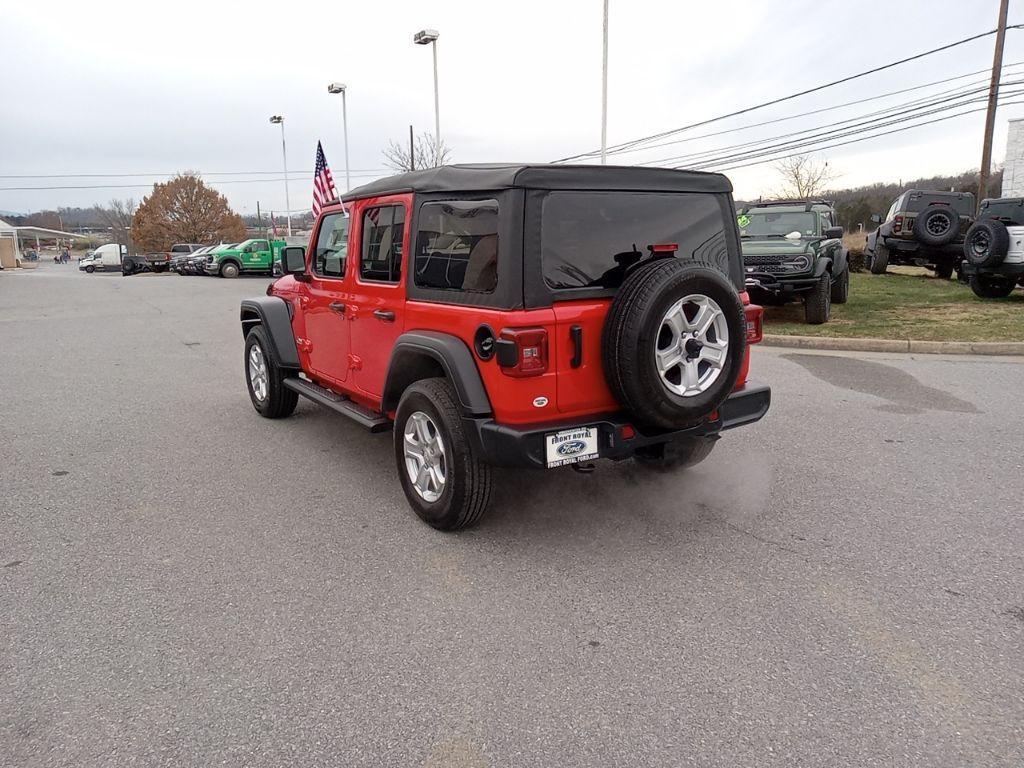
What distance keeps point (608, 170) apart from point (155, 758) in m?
3.13

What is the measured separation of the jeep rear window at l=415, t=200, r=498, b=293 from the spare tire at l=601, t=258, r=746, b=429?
0.68m

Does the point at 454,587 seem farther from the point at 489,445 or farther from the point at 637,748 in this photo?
the point at 637,748

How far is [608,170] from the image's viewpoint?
3650 mm

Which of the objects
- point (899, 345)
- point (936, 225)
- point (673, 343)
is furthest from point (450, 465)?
point (936, 225)

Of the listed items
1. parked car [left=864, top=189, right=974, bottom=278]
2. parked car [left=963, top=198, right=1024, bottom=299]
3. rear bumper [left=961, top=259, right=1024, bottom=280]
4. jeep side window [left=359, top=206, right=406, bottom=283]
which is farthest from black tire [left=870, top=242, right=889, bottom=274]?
jeep side window [left=359, top=206, right=406, bottom=283]

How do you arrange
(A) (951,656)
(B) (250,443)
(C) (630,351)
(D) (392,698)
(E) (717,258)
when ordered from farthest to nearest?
(B) (250,443), (E) (717,258), (C) (630,351), (A) (951,656), (D) (392,698)

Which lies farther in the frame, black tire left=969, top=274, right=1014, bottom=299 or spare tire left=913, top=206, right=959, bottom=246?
spare tire left=913, top=206, right=959, bottom=246

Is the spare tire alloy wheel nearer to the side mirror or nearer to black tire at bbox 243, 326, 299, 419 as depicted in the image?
the side mirror

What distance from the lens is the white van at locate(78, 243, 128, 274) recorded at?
5222 cm

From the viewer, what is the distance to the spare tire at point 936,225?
50.9 feet

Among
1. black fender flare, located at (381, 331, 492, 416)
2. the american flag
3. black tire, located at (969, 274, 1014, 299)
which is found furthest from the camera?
black tire, located at (969, 274, 1014, 299)

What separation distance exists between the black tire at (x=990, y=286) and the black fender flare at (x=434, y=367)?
12987 millimetres

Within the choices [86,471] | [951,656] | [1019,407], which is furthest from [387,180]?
[1019,407]

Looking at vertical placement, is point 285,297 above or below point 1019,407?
above
